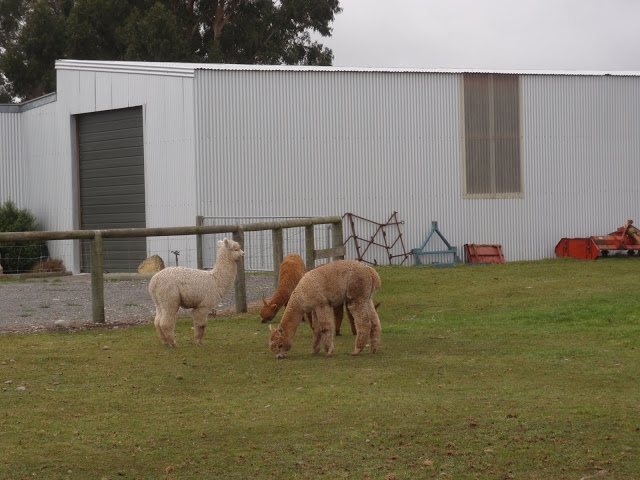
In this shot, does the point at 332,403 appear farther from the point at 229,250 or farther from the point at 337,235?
the point at 337,235

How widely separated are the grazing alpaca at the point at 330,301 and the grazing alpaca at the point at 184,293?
1.17 meters

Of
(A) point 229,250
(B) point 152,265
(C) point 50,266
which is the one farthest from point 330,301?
(C) point 50,266

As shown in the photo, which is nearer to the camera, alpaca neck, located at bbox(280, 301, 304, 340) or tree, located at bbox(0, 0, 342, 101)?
alpaca neck, located at bbox(280, 301, 304, 340)

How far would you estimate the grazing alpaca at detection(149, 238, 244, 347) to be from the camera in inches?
469

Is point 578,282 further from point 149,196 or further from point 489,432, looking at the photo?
point 489,432

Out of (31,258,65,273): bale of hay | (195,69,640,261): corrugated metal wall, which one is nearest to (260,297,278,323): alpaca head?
(195,69,640,261): corrugated metal wall

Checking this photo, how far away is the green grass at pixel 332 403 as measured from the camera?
7.00 m

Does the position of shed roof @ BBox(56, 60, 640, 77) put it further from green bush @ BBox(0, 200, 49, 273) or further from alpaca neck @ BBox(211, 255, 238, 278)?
alpaca neck @ BBox(211, 255, 238, 278)

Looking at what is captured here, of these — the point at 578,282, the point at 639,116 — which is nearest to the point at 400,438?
the point at 578,282

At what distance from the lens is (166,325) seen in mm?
11992

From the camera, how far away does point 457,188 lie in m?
28.5

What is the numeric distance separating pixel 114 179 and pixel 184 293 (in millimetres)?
16667

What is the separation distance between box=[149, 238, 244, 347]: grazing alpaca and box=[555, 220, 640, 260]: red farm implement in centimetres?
1733

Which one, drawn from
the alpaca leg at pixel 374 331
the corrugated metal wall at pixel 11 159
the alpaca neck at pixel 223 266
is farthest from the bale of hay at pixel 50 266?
the alpaca leg at pixel 374 331
